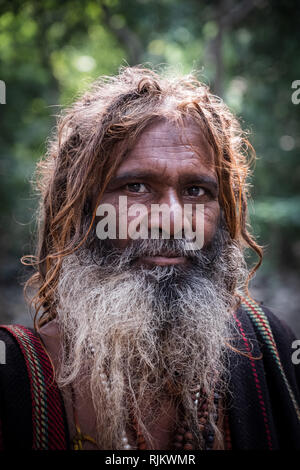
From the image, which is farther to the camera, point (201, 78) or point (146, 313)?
point (201, 78)

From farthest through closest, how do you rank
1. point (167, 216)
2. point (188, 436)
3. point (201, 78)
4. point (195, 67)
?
point (195, 67) → point (201, 78) → point (167, 216) → point (188, 436)

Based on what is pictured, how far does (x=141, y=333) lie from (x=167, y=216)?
59cm

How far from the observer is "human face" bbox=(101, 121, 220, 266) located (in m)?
1.91

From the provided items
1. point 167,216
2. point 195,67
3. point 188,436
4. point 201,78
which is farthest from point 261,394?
point 195,67

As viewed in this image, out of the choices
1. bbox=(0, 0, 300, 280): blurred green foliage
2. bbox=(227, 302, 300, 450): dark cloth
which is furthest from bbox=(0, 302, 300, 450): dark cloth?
bbox=(0, 0, 300, 280): blurred green foliage

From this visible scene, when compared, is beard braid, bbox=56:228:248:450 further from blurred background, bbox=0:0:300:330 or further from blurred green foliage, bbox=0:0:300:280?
blurred green foliage, bbox=0:0:300:280

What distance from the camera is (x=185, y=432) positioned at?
69.2 inches

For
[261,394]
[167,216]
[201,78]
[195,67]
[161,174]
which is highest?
[195,67]

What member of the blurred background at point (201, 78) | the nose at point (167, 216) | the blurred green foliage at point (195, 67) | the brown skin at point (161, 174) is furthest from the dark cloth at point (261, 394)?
the blurred green foliage at point (195, 67)

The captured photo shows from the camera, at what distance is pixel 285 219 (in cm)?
706

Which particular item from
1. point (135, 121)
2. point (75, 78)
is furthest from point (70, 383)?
point (75, 78)

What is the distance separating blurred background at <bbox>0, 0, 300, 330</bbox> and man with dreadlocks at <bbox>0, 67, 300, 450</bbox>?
469 centimetres

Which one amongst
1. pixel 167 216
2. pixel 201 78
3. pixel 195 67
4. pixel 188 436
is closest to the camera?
pixel 188 436

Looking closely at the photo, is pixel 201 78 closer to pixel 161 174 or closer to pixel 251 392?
pixel 161 174
